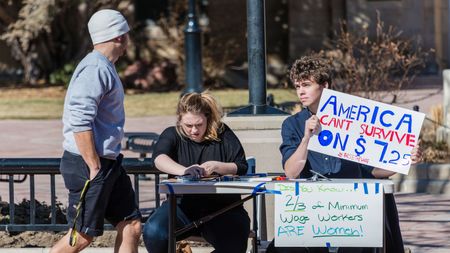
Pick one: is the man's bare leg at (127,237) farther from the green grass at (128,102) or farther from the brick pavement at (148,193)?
the green grass at (128,102)

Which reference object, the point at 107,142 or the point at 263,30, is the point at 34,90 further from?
the point at 107,142

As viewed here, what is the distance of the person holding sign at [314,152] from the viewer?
630 centimetres

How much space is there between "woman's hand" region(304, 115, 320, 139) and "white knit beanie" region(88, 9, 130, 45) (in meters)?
1.22

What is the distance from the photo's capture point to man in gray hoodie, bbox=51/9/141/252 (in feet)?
19.9

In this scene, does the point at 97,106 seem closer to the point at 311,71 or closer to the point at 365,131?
the point at 311,71

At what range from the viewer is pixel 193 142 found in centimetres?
669

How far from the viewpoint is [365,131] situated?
236 inches

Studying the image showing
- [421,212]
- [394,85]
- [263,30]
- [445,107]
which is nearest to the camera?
[263,30]

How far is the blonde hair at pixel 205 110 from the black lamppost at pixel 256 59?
1282mm

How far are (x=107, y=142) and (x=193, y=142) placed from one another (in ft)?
2.27

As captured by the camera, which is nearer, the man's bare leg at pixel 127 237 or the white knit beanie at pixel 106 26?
the white knit beanie at pixel 106 26

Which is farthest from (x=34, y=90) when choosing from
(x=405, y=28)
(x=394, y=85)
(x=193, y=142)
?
(x=193, y=142)

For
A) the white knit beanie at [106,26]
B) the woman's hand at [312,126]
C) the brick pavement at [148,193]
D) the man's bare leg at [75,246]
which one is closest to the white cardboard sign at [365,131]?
the woman's hand at [312,126]

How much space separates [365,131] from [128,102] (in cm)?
1637
